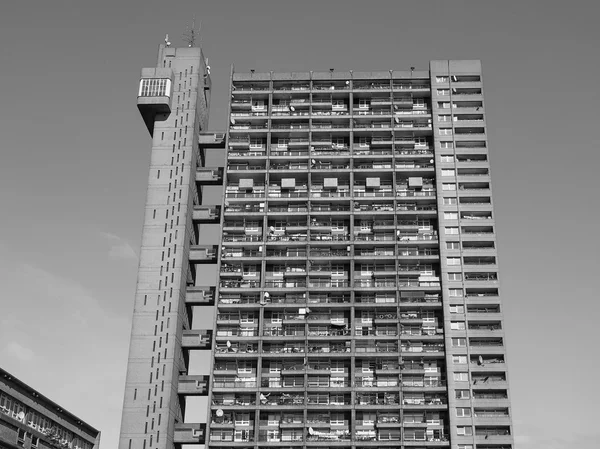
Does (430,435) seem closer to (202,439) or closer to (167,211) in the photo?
(202,439)

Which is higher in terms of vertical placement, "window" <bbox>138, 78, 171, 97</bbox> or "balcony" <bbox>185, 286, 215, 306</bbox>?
"window" <bbox>138, 78, 171, 97</bbox>

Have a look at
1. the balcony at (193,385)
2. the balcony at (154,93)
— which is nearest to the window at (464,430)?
the balcony at (193,385)

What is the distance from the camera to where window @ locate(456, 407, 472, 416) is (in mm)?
109000

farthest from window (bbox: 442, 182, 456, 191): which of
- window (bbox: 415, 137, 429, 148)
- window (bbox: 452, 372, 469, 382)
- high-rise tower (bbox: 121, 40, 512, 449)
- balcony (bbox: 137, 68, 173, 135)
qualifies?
balcony (bbox: 137, 68, 173, 135)

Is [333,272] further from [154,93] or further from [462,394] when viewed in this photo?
[154,93]

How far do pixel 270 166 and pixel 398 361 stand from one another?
110 feet

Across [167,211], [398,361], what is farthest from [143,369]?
[398,361]

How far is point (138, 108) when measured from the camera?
413 feet

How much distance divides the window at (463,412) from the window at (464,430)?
144 cm

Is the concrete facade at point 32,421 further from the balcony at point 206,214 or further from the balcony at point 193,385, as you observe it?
the balcony at point 206,214

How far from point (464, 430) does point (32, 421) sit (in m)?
55.0

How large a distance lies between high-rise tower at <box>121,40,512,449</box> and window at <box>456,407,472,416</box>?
0.18 m

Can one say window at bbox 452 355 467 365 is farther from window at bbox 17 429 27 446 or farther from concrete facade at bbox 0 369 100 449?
window at bbox 17 429 27 446

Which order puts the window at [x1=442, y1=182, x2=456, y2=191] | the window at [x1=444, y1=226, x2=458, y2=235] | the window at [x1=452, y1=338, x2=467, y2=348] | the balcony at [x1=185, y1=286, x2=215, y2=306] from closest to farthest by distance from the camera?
1. the window at [x1=452, y1=338, x2=467, y2=348]
2. the balcony at [x1=185, y1=286, x2=215, y2=306]
3. the window at [x1=444, y1=226, x2=458, y2=235]
4. the window at [x1=442, y1=182, x2=456, y2=191]
